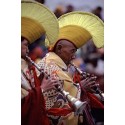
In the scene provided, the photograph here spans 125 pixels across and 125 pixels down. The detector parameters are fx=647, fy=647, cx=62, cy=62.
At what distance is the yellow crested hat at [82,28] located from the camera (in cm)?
411

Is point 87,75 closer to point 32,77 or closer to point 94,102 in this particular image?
point 94,102

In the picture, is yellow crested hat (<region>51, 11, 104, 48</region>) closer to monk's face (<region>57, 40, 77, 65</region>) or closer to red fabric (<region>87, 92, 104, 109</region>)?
monk's face (<region>57, 40, 77, 65</region>)

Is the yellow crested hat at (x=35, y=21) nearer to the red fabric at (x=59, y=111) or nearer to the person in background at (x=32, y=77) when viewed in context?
the person in background at (x=32, y=77)

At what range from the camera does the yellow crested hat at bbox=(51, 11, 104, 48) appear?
13.5ft

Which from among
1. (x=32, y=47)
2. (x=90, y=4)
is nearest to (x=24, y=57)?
(x=32, y=47)

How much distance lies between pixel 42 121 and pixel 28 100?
16 cm

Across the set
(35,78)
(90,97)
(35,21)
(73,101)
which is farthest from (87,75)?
(35,21)

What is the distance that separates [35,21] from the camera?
3.92 meters

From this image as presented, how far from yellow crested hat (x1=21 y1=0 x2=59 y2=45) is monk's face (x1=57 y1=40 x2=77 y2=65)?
12 cm

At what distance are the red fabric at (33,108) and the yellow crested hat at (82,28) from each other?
17.4 inches

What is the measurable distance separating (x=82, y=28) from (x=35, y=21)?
0.38 meters

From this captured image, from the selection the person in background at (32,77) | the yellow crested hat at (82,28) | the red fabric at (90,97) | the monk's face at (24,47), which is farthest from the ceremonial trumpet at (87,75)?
the monk's face at (24,47)

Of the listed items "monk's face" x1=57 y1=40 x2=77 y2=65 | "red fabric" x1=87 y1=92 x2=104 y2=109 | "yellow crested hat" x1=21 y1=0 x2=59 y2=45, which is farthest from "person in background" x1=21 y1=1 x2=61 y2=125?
"red fabric" x1=87 y1=92 x2=104 y2=109
